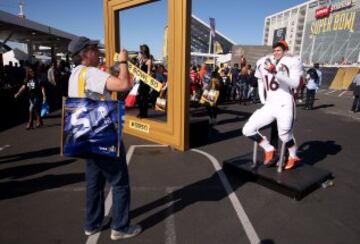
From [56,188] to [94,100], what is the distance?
92.7 inches

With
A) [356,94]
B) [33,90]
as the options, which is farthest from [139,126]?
[356,94]

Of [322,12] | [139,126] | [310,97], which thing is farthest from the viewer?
[322,12]

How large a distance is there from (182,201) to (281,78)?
225 centimetres

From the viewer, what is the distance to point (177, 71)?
5.75 metres

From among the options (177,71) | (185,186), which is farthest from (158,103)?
(185,186)

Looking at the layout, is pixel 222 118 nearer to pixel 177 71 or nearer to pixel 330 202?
pixel 177 71

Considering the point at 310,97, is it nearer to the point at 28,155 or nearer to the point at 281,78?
the point at 281,78

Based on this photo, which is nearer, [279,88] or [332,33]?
[279,88]

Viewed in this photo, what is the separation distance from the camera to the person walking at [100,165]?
7.90 ft

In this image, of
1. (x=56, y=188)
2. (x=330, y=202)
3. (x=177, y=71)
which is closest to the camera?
(x=330, y=202)

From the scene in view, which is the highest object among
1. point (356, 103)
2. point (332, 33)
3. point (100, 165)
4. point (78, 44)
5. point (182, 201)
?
point (332, 33)

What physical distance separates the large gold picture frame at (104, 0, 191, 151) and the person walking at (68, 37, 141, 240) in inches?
124

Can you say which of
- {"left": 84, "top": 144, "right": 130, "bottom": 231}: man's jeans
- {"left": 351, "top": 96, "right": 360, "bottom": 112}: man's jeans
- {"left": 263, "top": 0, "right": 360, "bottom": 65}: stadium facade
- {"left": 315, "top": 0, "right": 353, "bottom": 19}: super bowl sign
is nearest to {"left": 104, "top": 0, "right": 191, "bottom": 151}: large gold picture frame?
{"left": 84, "top": 144, "right": 130, "bottom": 231}: man's jeans

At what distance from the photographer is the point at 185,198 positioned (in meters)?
3.89
